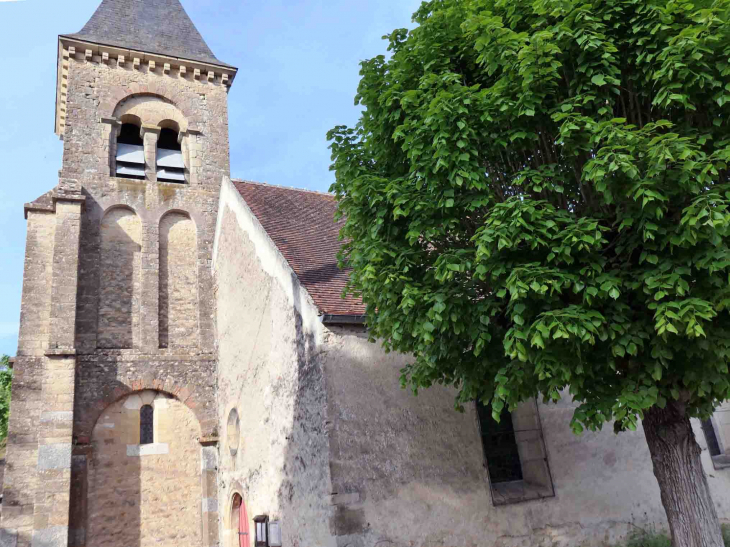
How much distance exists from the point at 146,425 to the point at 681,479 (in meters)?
10.5

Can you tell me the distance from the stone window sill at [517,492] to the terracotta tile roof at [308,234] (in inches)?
128

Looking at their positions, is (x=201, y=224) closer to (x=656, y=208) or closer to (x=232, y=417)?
(x=232, y=417)

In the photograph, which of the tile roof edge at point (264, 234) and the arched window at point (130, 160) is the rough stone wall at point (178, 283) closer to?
the tile roof edge at point (264, 234)

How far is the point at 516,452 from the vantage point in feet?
28.4

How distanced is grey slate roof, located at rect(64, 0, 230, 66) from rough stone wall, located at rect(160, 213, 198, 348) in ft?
17.7

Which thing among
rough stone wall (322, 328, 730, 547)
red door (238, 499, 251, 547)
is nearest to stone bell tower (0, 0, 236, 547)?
red door (238, 499, 251, 547)

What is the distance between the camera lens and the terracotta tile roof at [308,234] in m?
7.96

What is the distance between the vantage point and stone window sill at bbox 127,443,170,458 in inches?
463

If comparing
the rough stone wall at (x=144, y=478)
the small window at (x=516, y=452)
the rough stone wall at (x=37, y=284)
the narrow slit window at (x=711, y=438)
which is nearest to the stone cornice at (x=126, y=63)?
the rough stone wall at (x=37, y=284)

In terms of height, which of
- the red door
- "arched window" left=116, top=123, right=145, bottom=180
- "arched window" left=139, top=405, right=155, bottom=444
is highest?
"arched window" left=116, top=123, right=145, bottom=180

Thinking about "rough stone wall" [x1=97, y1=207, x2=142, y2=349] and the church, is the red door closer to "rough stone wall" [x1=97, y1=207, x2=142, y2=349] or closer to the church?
the church

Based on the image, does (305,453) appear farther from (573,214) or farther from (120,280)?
(120,280)

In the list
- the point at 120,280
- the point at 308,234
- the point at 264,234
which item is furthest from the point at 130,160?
the point at 264,234

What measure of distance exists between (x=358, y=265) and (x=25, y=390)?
905cm
